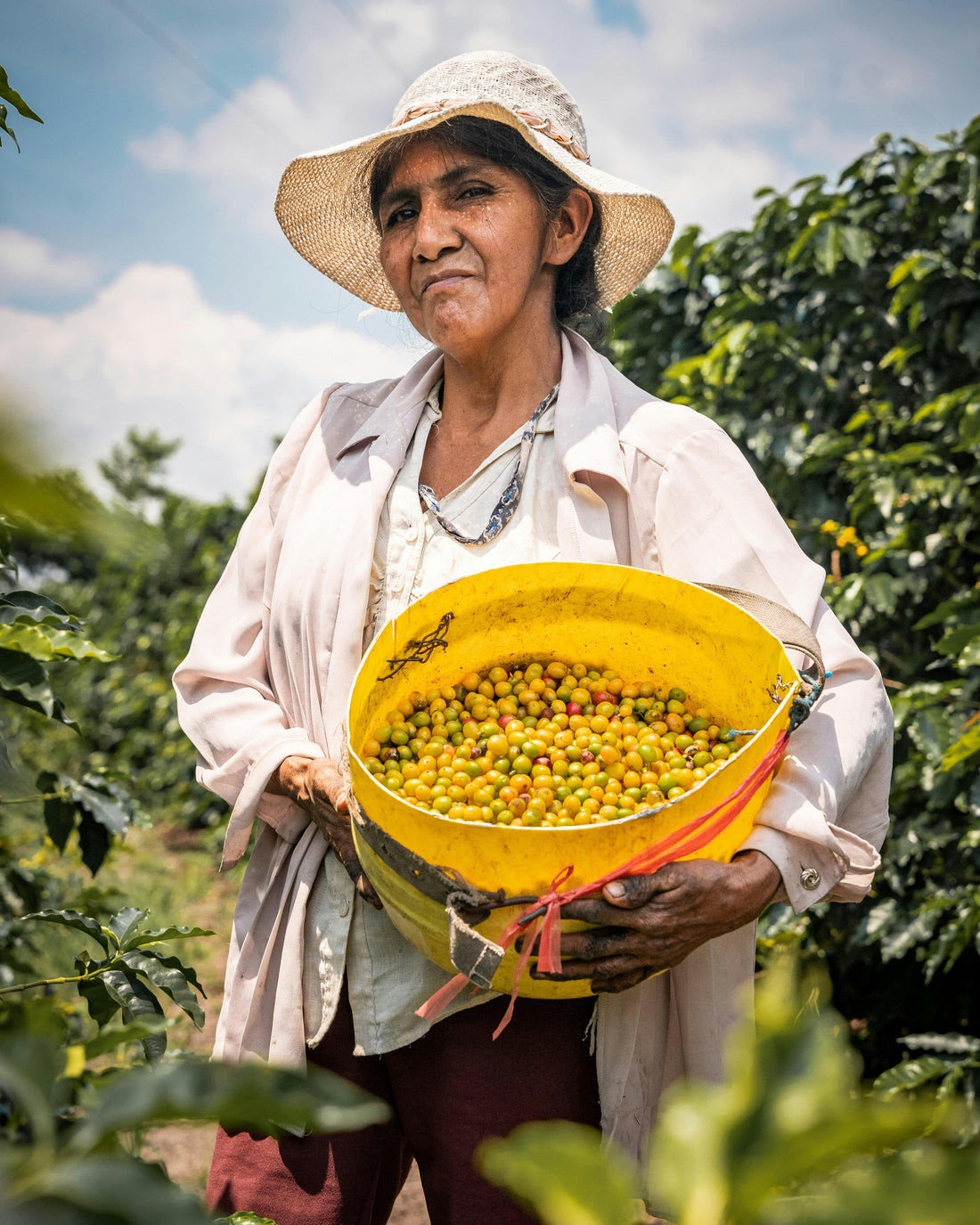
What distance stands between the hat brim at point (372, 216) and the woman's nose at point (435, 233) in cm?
14

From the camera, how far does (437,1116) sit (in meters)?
1.62

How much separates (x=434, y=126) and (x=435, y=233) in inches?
8.0

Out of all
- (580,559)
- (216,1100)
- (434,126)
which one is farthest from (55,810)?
(216,1100)

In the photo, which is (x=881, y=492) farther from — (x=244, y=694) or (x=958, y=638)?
(x=244, y=694)

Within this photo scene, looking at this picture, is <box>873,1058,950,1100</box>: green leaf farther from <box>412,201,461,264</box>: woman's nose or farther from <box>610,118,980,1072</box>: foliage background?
<box>412,201,461,264</box>: woman's nose

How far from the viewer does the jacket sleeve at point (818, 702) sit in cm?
149

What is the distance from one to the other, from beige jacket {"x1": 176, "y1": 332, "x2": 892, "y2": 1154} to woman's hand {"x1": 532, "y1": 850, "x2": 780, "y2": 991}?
0.08 meters

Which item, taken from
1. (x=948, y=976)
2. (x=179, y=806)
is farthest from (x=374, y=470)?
(x=179, y=806)

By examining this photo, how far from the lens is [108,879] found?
5629 millimetres

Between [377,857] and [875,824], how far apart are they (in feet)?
2.69

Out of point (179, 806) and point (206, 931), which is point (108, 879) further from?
point (206, 931)

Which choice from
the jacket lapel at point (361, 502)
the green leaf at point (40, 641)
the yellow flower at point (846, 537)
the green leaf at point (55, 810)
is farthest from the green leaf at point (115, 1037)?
the yellow flower at point (846, 537)

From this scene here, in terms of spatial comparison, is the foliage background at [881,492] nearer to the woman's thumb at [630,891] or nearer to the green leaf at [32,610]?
the green leaf at [32,610]

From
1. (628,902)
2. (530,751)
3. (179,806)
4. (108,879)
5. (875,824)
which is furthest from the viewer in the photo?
(179,806)
